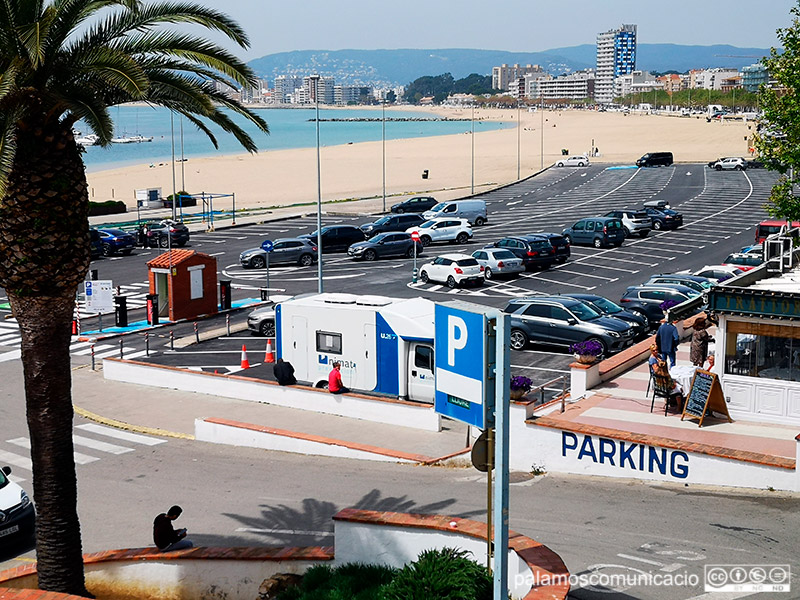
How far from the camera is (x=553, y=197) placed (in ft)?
247

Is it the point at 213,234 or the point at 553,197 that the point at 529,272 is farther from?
the point at 553,197

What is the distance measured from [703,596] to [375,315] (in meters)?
12.9

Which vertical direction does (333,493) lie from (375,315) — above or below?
below

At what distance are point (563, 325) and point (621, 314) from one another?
189 cm

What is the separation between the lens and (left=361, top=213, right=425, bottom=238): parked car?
53.4m

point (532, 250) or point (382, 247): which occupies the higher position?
point (532, 250)

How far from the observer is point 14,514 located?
1532cm

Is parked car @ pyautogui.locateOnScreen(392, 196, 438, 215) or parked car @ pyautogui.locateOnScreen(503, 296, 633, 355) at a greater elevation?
parked car @ pyautogui.locateOnScreen(392, 196, 438, 215)

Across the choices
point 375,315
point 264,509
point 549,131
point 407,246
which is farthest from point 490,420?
point 549,131

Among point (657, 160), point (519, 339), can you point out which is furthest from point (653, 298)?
point (657, 160)

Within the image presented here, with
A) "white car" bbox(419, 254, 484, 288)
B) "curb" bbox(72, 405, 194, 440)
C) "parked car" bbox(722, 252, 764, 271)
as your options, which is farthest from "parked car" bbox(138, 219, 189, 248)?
"curb" bbox(72, 405, 194, 440)

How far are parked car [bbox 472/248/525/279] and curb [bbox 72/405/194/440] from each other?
1958 centimetres

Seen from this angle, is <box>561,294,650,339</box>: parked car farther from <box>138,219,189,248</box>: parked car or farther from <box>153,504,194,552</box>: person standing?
<box>138,219,189,248</box>: parked car

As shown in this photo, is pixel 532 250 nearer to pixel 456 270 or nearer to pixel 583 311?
pixel 456 270
